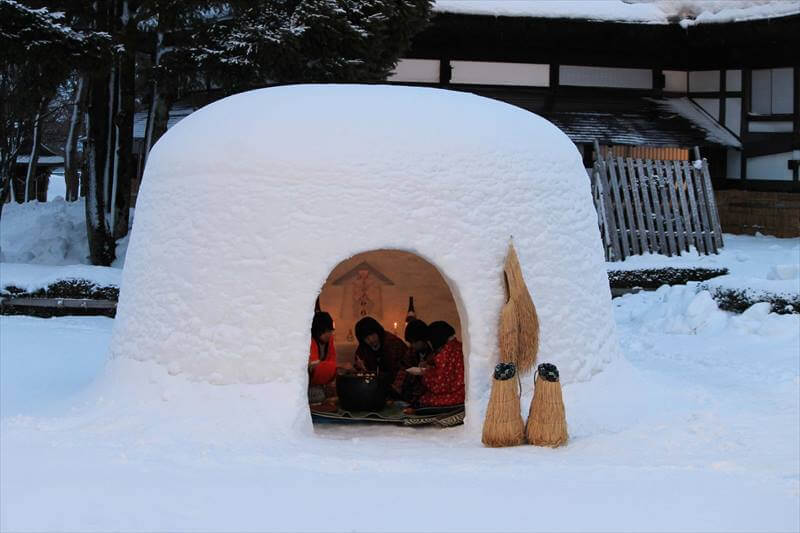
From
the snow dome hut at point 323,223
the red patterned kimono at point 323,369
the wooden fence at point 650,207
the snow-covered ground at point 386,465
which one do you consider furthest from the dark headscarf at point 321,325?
the wooden fence at point 650,207

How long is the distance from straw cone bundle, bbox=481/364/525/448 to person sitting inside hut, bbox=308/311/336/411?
1800 millimetres

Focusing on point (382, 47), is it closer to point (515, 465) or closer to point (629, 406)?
point (629, 406)

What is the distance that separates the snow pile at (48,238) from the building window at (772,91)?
36.2ft

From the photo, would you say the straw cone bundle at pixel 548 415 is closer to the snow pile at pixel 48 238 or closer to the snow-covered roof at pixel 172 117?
the snow pile at pixel 48 238

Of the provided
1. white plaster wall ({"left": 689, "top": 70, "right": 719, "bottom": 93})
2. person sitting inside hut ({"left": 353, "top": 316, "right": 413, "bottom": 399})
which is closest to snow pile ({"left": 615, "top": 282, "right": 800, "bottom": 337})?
person sitting inside hut ({"left": 353, "top": 316, "right": 413, "bottom": 399})

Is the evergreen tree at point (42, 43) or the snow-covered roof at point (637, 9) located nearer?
the evergreen tree at point (42, 43)

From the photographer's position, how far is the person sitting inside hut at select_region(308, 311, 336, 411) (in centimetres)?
792

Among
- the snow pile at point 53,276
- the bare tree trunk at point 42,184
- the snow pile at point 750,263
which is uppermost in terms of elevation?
the bare tree trunk at point 42,184

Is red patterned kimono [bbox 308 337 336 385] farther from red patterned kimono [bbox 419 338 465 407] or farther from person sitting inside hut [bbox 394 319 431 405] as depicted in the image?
red patterned kimono [bbox 419 338 465 407]

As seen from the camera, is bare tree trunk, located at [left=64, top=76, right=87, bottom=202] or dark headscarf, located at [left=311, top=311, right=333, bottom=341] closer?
dark headscarf, located at [left=311, top=311, right=333, bottom=341]

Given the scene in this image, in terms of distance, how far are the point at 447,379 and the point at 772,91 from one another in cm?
1227

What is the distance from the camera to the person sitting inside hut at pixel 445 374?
297 inches

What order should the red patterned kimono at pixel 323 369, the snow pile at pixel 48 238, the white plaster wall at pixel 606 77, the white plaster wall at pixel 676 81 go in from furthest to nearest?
the white plaster wall at pixel 676 81, the white plaster wall at pixel 606 77, the snow pile at pixel 48 238, the red patterned kimono at pixel 323 369

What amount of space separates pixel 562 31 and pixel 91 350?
948 centimetres
